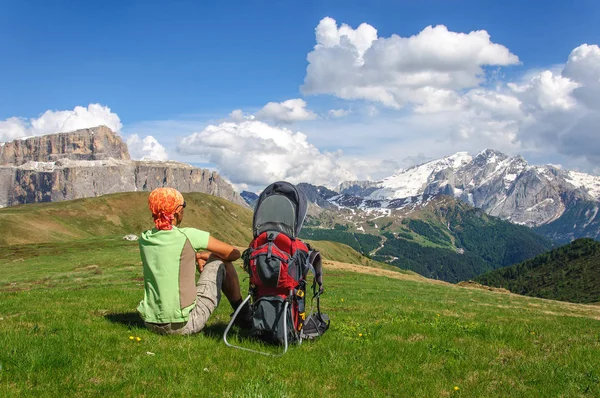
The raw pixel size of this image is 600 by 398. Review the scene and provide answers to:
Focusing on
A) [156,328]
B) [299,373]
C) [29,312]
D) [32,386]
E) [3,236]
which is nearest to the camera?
[32,386]

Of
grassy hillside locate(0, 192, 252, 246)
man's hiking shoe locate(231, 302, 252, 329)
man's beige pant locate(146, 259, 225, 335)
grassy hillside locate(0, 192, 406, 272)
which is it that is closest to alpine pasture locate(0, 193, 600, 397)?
man's beige pant locate(146, 259, 225, 335)

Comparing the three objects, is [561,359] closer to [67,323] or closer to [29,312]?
[67,323]

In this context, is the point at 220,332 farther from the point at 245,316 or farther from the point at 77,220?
the point at 77,220

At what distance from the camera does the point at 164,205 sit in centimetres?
955

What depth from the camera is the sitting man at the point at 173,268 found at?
9500 millimetres

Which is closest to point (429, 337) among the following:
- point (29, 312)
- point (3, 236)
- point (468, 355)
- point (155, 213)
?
point (468, 355)

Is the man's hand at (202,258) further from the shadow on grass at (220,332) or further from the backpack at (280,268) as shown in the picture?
the shadow on grass at (220,332)

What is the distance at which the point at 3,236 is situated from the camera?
99.7 m

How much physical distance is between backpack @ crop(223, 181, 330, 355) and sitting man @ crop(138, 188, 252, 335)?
0.81 meters

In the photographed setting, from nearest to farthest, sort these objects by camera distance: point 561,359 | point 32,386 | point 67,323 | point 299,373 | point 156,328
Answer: point 32,386 < point 299,373 < point 561,359 < point 156,328 < point 67,323

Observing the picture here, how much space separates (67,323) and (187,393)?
5.98 m

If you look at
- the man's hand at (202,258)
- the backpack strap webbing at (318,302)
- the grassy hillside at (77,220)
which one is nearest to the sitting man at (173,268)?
the man's hand at (202,258)

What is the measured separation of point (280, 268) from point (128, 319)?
17.6 feet

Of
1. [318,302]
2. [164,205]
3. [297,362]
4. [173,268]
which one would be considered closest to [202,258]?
[173,268]
